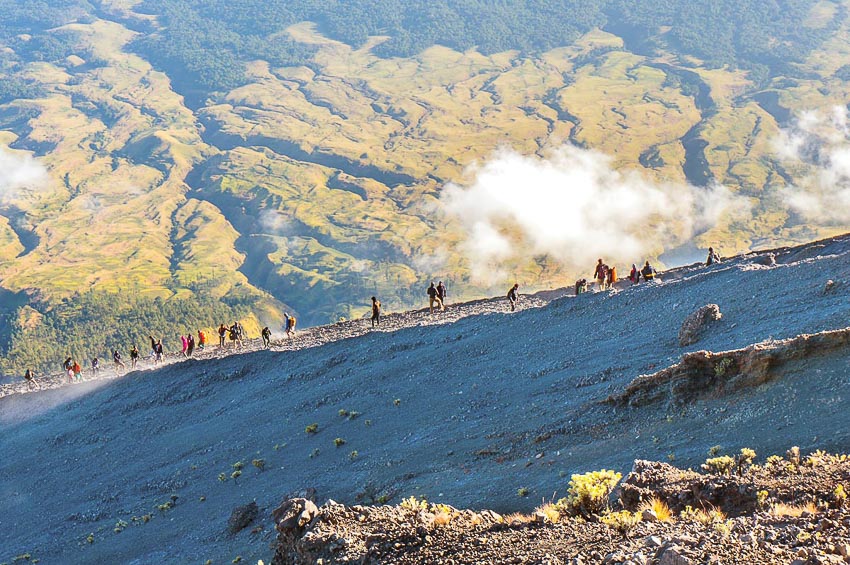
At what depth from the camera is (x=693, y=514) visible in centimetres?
1279

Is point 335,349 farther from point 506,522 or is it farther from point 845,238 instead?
point 506,522

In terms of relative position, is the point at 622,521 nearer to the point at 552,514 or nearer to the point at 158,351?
the point at 552,514

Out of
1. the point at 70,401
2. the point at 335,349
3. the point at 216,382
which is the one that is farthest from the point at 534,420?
the point at 70,401

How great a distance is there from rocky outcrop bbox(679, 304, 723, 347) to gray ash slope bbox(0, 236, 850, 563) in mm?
428

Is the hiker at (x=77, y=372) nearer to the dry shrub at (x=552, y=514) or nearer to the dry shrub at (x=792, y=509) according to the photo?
the dry shrub at (x=552, y=514)

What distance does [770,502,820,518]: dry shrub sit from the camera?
474 inches

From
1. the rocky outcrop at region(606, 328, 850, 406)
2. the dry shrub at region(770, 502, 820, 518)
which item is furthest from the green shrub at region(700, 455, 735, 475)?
the rocky outcrop at region(606, 328, 850, 406)

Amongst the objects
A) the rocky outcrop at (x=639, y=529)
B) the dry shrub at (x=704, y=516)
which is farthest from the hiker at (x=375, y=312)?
the dry shrub at (x=704, y=516)

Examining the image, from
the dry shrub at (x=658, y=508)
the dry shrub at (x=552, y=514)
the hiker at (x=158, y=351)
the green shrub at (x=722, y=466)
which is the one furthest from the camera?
the hiker at (x=158, y=351)

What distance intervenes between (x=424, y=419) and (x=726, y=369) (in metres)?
12.0

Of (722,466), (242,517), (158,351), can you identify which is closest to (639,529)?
(722,466)

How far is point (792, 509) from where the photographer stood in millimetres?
12367

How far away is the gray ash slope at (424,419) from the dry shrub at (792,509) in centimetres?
378

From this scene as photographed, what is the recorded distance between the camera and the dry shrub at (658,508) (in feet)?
42.6
